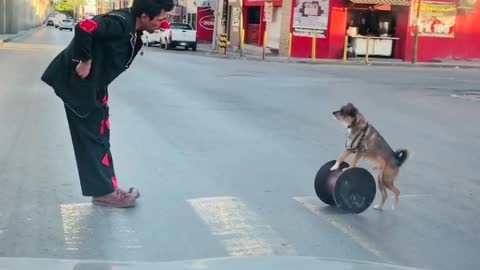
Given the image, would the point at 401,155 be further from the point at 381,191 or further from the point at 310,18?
the point at 310,18

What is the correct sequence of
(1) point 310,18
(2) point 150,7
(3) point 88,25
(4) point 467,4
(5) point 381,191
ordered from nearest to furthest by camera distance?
1. (3) point 88,25
2. (2) point 150,7
3. (5) point 381,191
4. (1) point 310,18
5. (4) point 467,4

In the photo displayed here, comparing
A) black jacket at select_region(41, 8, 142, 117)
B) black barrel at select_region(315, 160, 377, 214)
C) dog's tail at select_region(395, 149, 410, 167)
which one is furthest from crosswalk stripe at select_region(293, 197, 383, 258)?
black jacket at select_region(41, 8, 142, 117)

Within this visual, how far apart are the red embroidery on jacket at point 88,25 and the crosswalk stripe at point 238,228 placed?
5.80 ft

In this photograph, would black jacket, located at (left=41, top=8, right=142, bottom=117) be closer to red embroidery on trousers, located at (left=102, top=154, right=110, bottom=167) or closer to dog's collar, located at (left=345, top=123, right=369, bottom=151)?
red embroidery on trousers, located at (left=102, top=154, right=110, bottom=167)

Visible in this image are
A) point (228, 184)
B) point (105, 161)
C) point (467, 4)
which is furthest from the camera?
point (467, 4)

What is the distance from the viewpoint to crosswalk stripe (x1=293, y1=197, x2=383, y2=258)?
523cm

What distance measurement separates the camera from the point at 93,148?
5.78 meters

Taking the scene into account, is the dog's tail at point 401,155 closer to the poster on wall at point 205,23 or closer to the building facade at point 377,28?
the building facade at point 377,28

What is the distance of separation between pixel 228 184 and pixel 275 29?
3189 centimetres

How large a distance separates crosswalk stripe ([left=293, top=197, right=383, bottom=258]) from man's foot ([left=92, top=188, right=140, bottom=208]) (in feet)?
5.12

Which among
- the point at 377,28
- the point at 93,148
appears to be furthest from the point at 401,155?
the point at 377,28

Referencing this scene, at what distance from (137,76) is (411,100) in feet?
24.5

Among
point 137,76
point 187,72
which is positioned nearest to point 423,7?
point 187,72

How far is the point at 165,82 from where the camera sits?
17594mm
